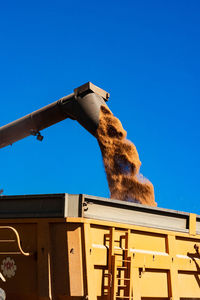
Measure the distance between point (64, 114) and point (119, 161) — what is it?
1542 millimetres

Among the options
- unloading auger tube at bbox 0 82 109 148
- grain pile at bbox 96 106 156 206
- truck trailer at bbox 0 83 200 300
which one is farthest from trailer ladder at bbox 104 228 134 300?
unloading auger tube at bbox 0 82 109 148

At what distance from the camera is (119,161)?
845 centimetres

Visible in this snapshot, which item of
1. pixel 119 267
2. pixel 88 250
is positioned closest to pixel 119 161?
pixel 119 267

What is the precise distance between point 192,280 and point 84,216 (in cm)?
230

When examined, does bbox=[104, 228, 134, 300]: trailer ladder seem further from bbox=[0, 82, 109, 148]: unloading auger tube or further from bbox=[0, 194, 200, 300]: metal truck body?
bbox=[0, 82, 109, 148]: unloading auger tube

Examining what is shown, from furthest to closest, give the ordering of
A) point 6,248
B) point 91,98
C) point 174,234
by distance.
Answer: point 91,98 → point 174,234 → point 6,248

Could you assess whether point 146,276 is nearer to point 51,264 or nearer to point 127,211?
point 127,211

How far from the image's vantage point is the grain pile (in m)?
8.12

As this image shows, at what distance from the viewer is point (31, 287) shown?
526cm

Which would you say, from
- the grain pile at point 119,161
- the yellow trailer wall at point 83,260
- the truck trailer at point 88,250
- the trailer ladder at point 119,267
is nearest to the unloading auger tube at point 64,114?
the grain pile at point 119,161

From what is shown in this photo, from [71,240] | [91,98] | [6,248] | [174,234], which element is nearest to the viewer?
[71,240]

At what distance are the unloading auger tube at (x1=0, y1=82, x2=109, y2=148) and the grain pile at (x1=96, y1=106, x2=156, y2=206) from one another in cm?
20

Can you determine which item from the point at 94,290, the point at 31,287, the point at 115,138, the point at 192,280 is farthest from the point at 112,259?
the point at 115,138

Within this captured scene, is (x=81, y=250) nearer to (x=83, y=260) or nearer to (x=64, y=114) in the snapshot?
(x=83, y=260)
